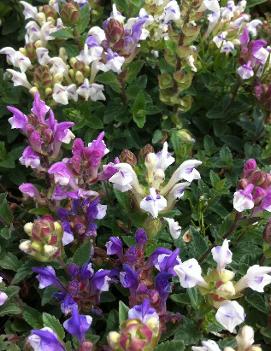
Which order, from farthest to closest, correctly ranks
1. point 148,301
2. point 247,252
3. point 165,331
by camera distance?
point 247,252, point 165,331, point 148,301

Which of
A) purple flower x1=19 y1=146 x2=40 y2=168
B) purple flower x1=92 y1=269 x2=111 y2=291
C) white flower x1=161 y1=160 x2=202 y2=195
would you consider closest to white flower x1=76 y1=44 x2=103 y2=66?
purple flower x1=19 y1=146 x2=40 y2=168

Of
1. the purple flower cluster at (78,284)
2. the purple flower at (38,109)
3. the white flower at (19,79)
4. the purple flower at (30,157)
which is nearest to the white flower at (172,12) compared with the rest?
the white flower at (19,79)

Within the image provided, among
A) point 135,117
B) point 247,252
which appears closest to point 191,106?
point 135,117

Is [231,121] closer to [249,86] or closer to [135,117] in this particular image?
[249,86]

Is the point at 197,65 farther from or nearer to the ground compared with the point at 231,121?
farther from the ground

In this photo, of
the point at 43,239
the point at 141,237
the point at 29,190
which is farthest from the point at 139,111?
the point at 43,239

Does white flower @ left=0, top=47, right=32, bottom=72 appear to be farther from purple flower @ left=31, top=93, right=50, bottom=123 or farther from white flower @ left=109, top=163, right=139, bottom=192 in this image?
white flower @ left=109, top=163, right=139, bottom=192

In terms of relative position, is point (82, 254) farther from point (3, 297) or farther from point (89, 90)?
point (89, 90)
